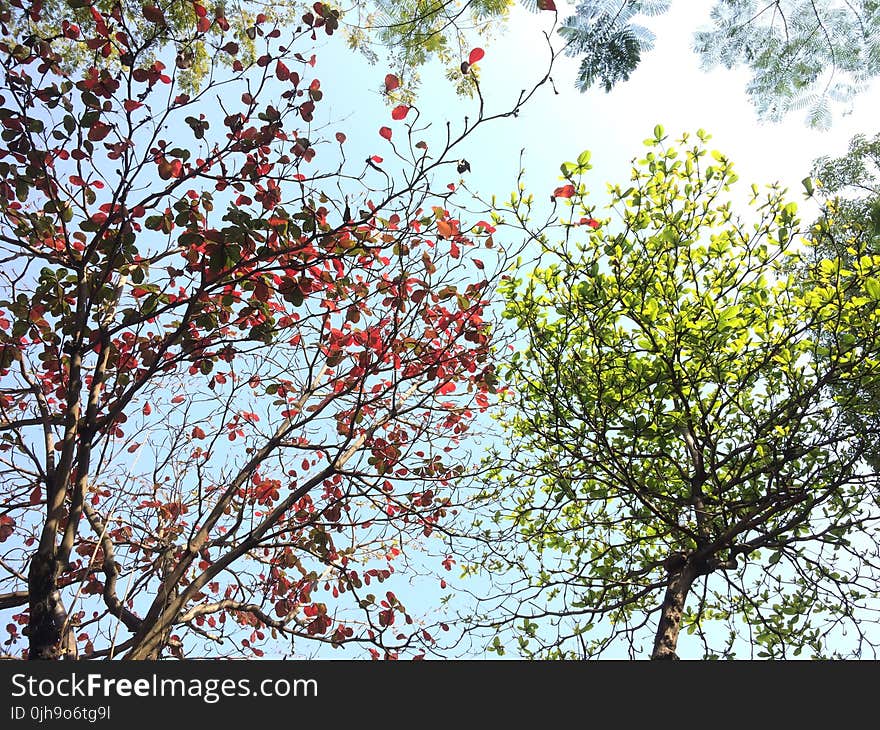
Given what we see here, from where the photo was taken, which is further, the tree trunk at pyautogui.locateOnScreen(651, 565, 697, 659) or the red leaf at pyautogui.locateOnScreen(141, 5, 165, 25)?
the tree trunk at pyautogui.locateOnScreen(651, 565, 697, 659)

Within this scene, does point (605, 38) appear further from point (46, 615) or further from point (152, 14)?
point (46, 615)

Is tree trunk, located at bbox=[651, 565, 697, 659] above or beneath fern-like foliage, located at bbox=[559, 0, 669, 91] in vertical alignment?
beneath

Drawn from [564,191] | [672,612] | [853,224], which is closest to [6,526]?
[564,191]

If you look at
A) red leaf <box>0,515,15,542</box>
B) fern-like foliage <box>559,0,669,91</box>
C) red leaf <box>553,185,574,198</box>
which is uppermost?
fern-like foliage <box>559,0,669,91</box>

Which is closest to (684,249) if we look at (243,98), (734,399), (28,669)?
(734,399)

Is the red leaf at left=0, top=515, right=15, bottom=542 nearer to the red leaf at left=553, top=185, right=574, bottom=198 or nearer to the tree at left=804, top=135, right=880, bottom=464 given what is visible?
the red leaf at left=553, top=185, right=574, bottom=198

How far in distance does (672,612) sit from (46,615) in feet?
13.4

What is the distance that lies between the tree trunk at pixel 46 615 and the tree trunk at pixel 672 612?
3793mm

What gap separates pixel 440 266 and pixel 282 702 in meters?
2.60

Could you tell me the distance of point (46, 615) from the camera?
312cm

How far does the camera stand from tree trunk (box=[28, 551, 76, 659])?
3.09 meters

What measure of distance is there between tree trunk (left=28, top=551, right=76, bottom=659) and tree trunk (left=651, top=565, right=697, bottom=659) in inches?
149

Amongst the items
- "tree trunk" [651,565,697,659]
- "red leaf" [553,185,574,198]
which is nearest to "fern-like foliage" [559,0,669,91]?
"red leaf" [553,185,574,198]

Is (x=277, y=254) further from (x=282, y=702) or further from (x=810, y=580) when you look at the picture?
(x=810, y=580)
